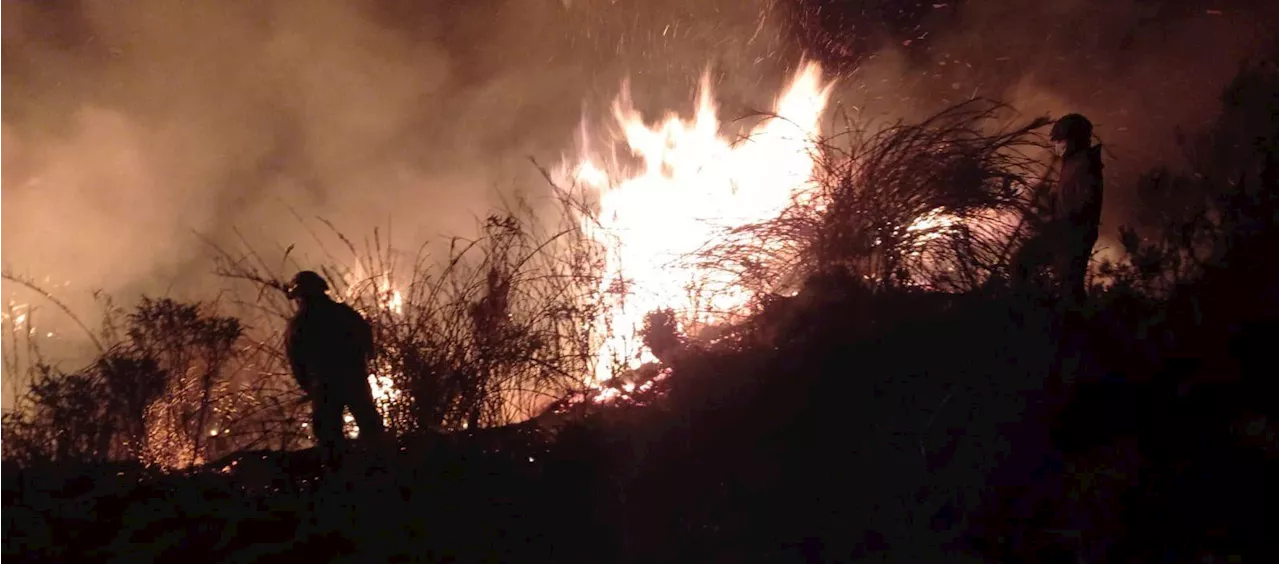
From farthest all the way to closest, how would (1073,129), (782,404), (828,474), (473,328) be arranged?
(1073,129), (473,328), (782,404), (828,474)

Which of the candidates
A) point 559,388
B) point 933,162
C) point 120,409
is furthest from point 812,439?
point 120,409

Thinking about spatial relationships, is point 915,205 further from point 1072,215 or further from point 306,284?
point 306,284

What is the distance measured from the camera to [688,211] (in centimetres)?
630

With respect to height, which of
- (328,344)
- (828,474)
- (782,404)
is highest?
(328,344)

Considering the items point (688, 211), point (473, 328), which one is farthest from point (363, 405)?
point (688, 211)

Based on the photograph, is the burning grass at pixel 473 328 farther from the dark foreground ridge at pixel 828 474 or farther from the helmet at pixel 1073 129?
the helmet at pixel 1073 129

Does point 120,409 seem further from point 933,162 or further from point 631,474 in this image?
point 933,162

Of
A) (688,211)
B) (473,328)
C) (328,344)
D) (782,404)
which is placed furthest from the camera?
(688,211)

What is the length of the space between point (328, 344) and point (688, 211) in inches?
118

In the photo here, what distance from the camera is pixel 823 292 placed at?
5.11 m

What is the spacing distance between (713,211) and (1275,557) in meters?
3.93

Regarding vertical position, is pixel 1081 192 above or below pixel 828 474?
above

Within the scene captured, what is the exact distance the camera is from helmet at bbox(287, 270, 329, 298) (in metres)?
5.24

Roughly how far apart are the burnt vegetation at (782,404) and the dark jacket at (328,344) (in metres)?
0.16
